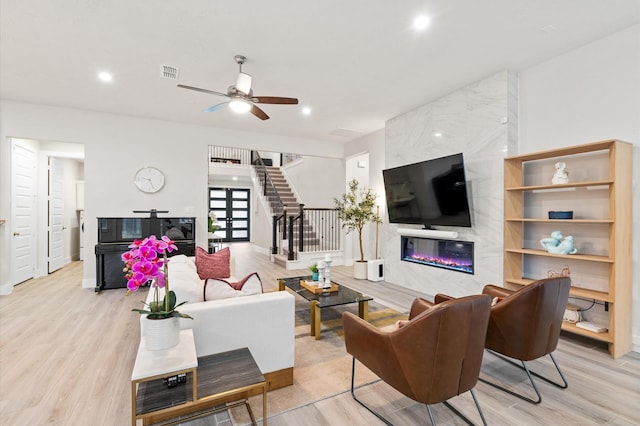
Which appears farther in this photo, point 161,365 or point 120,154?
point 120,154

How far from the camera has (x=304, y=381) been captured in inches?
96.5

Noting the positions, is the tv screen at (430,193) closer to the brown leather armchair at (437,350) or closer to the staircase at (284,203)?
the brown leather armchair at (437,350)

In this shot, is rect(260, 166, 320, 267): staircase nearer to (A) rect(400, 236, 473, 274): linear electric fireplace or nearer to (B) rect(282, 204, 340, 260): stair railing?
(B) rect(282, 204, 340, 260): stair railing

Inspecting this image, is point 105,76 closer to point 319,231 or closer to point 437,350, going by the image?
point 437,350

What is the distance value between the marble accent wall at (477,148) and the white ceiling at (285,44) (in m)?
0.24

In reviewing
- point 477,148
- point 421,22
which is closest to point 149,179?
point 421,22

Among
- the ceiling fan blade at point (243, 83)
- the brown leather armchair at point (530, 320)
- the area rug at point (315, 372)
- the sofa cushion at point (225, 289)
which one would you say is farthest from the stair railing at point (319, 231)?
the brown leather armchair at point (530, 320)

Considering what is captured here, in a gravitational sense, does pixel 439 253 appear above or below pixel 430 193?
below

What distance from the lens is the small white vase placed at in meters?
1.71

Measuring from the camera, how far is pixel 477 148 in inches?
167

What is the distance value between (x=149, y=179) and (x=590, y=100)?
21.7ft

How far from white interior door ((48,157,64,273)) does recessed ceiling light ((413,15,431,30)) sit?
7.45 metres

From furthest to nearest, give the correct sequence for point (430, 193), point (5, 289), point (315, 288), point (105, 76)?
1. point (5, 289)
2. point (430, 193)
3. point (105, 76)
4. point (315, 288)

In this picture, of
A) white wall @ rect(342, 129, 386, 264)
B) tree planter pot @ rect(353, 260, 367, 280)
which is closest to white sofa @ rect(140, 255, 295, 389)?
tree planter pot @ rect(353, 260, 367, 280)
